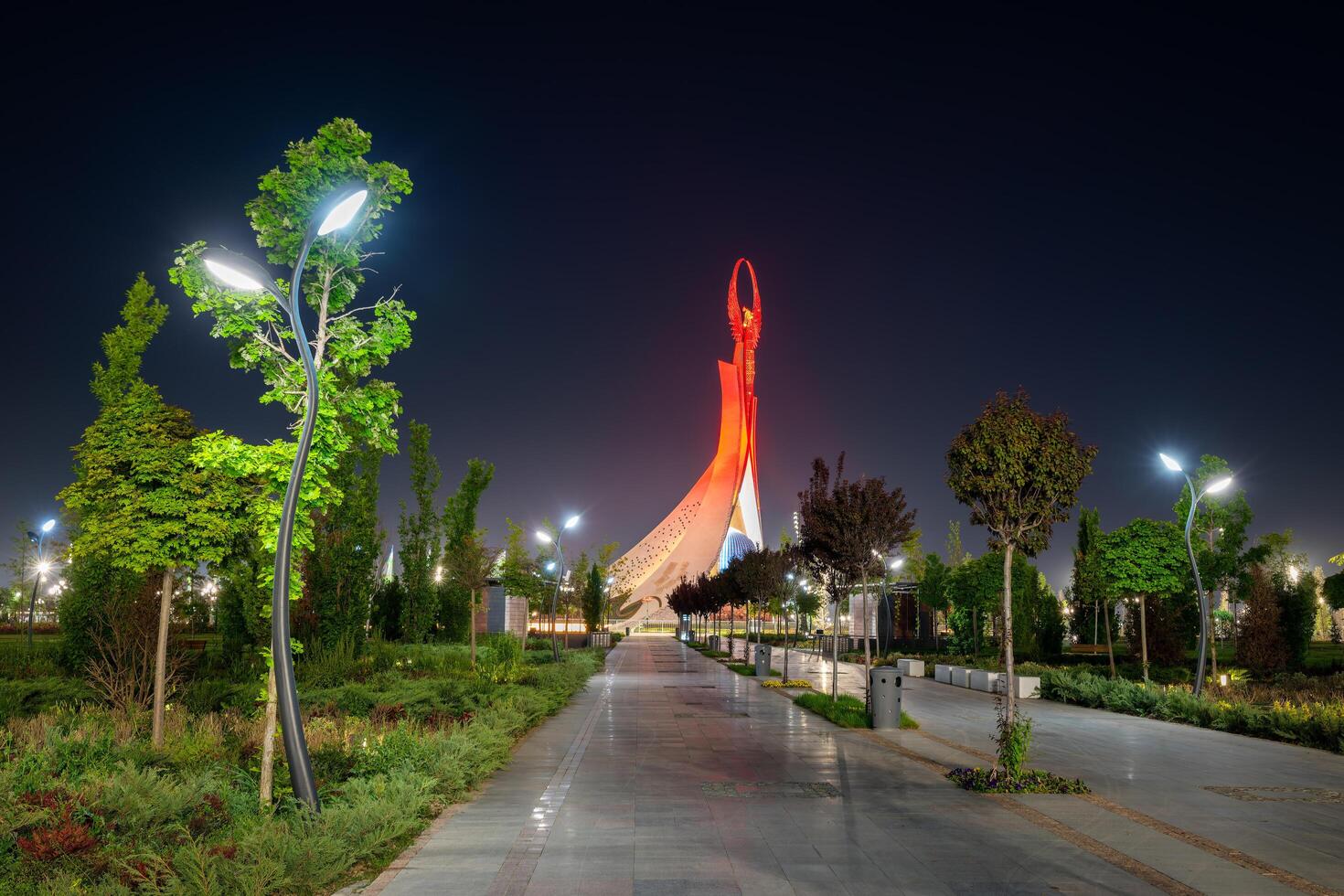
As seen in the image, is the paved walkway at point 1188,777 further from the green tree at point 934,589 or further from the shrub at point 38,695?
the green tree at point 934,589

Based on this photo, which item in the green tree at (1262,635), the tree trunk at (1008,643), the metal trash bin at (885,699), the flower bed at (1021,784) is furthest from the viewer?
the green tree at (1262,635)

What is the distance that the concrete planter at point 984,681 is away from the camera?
2292cm

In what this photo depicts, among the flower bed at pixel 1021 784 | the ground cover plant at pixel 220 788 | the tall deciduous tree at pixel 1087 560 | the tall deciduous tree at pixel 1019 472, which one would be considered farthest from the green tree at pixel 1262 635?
the ground cover plant at pixel 220 788

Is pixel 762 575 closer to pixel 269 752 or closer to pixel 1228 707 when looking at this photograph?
pixel 1228 707

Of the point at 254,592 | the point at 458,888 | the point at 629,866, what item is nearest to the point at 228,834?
the point at 458,888

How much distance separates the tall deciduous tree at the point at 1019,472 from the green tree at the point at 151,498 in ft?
29.8

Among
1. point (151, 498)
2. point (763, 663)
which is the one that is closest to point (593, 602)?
point (763, 663)

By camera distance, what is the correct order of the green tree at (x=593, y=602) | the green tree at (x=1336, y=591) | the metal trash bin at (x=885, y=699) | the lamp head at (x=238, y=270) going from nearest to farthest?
the lamp head at (x=238, y=270), the metal trash bin at (x=885, y=699), the green tree at (x=1336, y=591), the green tree at (x=593, y=602)

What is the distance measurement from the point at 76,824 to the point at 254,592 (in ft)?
41.8

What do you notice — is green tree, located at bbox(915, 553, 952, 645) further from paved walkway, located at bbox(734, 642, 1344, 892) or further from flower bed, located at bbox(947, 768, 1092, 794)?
flower bed, located at bbox(947, 768, 1092, 794)

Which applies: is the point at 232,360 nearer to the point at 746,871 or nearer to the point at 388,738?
the point at 388,738

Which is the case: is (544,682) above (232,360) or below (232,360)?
below

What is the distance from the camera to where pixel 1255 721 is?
47.4 feet

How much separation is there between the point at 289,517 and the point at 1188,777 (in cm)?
1061
